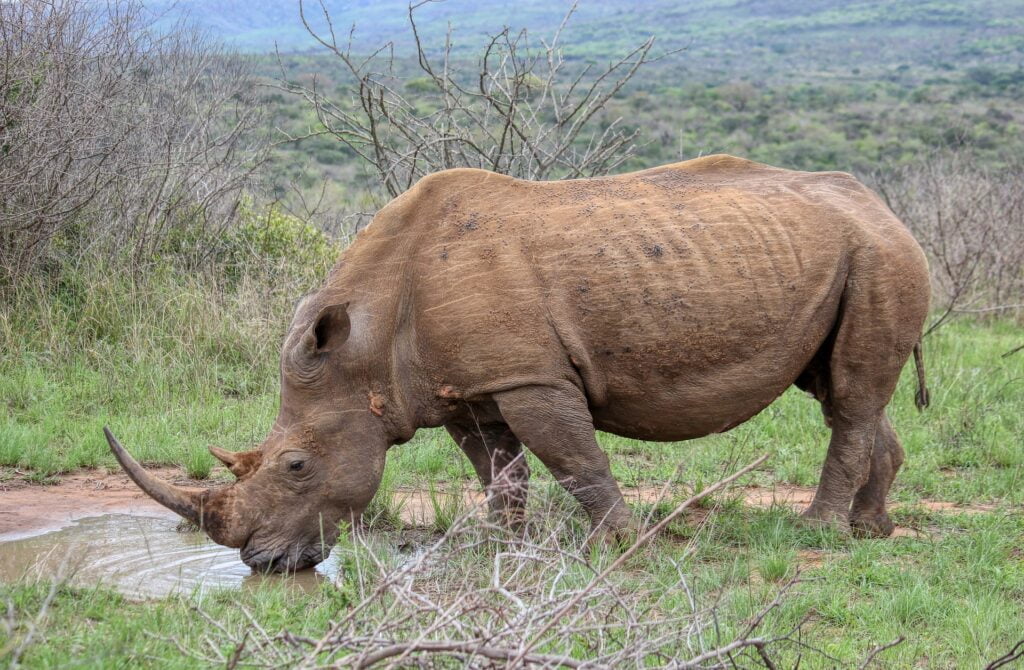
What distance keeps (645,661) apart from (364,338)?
7.06 feet

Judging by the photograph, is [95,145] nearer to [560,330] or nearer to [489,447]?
[489,447]

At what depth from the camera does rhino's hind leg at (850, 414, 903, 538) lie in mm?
6305

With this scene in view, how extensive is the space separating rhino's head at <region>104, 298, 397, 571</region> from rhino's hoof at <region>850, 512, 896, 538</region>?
97.7 inches

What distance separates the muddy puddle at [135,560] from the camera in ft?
17.1

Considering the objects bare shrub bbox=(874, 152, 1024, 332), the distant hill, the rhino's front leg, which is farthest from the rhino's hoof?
the distant hill

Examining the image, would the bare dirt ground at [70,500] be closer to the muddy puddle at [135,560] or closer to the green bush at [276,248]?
the muddy puddle at [135,560]

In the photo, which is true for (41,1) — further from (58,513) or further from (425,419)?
(425,419)

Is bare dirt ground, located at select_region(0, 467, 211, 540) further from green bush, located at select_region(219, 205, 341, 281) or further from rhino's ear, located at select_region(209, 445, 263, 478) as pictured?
green bush, located at select_region(219, 205, 341, 281)

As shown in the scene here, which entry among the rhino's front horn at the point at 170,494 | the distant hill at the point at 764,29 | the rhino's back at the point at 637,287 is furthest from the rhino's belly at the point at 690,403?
the distant hill at the point at 764,29

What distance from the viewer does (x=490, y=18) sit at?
115062 mm

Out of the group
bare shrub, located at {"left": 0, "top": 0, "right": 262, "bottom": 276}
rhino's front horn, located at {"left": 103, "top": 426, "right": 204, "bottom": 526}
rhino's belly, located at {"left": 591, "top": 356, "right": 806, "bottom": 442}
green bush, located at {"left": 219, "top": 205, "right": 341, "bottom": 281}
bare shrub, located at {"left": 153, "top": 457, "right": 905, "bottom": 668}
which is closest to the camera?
bare shrub, located at {"left": 153, "top": 457, "right": 905, "bottom": 668}

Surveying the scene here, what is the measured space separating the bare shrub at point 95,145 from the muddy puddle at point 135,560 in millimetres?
3972

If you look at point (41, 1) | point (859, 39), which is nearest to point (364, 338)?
point (41, 1)

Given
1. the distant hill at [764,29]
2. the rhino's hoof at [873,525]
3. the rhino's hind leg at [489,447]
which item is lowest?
the distant hill at [764,29]
